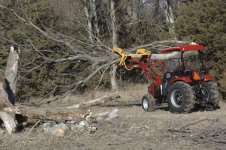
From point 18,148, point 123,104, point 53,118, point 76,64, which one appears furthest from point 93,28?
point 18,148

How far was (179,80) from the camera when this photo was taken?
15.7 m

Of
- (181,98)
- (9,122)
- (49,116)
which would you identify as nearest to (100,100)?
(181,98)

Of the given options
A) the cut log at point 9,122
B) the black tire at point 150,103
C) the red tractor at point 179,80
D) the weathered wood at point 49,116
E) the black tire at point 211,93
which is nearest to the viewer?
the cut log at point 9,122

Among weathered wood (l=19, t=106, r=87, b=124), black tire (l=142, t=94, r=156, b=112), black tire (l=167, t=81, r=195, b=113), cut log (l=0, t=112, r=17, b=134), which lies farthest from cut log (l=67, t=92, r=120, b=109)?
cut log (l=0, t=112, r=17, b=134)

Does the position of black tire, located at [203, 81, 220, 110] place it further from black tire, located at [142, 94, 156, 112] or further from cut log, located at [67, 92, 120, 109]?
cut log, located at [67, 92, 120, 109]

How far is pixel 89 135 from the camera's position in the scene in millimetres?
10945

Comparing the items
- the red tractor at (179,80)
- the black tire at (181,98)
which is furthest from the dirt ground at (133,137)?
the red tractor at (179,80)

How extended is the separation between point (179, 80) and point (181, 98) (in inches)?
29.7

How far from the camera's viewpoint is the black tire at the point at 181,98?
48.6ft

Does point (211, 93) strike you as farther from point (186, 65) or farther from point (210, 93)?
point (186, 65)

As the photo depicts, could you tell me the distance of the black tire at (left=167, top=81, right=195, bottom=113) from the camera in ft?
48.6

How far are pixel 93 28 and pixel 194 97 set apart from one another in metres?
13.5

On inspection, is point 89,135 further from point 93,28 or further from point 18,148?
point 93,28

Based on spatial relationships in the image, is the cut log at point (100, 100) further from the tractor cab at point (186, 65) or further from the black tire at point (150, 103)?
the tractor cab at point (186, 65)
